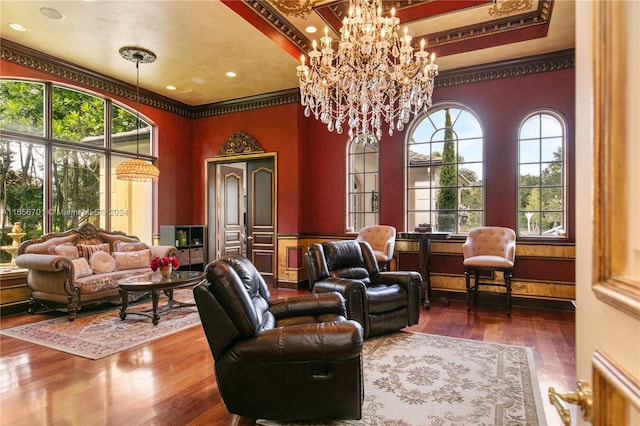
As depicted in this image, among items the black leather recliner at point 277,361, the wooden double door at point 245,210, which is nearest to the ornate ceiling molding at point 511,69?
the wooden double door at point 245,210

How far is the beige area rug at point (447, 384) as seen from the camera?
89.2 inches

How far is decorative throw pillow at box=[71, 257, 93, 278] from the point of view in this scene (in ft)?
15.4

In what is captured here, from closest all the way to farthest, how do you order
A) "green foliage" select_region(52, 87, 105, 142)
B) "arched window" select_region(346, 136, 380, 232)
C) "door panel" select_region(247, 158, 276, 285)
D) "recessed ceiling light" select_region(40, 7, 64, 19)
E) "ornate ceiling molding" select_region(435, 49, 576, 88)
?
"recessed ceiling light" select_region(40, 7, 64, 19) < "ornate ceiling molding" select_region(435, 49, 576, 88) < "green foliage" select_region(52, 87, 105, 142) < "arched window" select_region(346, 136, 380, 232) < "door panel" select_region(247, 158, 276, 285)

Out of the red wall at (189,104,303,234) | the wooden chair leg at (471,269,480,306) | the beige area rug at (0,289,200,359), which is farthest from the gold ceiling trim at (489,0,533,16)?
the beige area rug at (0,289,200,359)

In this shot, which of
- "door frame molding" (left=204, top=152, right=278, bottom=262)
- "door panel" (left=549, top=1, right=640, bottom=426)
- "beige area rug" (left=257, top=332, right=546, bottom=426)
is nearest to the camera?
"door panel" (left=549, top=1, right=640, bottom=426)

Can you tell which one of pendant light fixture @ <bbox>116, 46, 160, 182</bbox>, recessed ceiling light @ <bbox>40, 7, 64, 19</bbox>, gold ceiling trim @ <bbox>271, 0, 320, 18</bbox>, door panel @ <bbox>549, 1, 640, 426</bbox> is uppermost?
A: gold ceiling trim @ <bbox>271, 0, 320, 18</bbox>

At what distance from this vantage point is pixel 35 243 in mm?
4891

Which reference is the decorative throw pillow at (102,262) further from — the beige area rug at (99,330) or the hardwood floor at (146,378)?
the hardwood floor at (146,378)

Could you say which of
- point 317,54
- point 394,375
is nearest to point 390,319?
point 394,375

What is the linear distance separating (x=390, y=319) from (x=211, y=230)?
486cm

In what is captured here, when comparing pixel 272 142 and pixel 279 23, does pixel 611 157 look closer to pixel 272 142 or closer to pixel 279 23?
pixel 279 23

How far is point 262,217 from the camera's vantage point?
7062mm

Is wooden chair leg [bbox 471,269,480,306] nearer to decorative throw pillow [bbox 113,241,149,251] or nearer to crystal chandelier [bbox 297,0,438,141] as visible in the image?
crystal chandelier [bbox 297,0,438,141]

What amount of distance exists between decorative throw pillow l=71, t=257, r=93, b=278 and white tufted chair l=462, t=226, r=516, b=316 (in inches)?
199
